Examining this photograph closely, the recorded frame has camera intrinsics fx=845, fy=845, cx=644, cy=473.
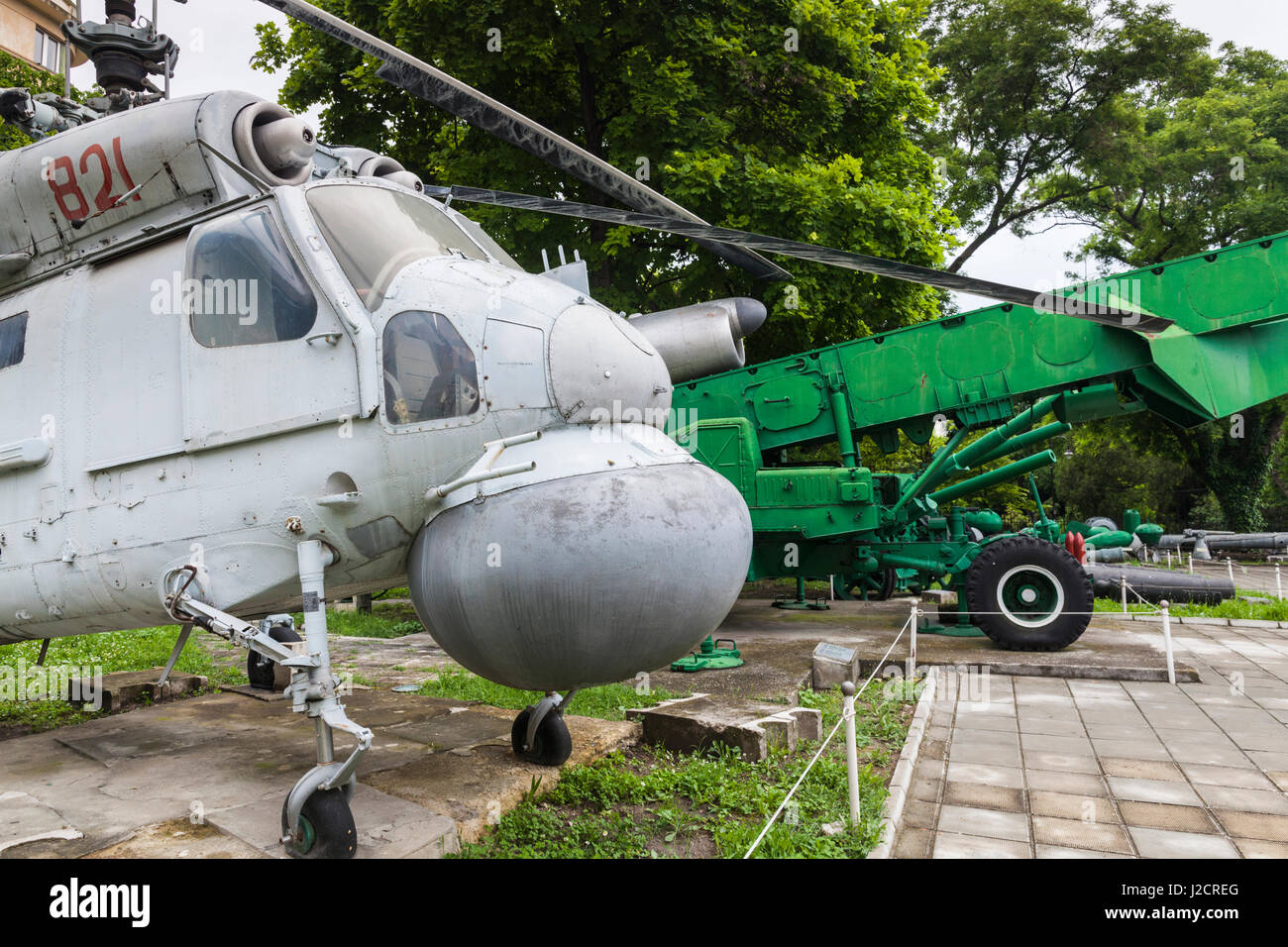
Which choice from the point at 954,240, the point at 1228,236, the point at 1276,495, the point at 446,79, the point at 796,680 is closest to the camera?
the point at 446,79

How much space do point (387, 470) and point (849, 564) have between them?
8.33m

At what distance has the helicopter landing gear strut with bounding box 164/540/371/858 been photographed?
3213 mm

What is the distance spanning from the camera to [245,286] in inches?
143

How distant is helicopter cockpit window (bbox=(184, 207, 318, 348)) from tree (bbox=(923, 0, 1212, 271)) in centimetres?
2119

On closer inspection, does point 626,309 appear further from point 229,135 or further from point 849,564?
point 229,135

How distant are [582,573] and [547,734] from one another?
2061 mm

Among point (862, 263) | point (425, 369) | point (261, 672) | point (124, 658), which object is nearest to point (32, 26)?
point (124, 658)

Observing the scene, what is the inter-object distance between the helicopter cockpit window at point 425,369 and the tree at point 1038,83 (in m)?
21.3

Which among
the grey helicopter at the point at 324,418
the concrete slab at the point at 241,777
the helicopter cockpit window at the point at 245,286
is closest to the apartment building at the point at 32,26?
the concrete slab at the point at 241,777

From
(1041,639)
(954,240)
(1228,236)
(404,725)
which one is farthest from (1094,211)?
(404,725)

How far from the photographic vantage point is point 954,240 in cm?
1345

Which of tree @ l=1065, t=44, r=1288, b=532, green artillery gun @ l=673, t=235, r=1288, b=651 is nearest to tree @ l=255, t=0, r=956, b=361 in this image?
green artillery gun @ l=673, t=235, r=1288, b=651

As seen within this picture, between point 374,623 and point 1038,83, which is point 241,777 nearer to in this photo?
point 374,623

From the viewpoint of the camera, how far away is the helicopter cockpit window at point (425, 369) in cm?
334
